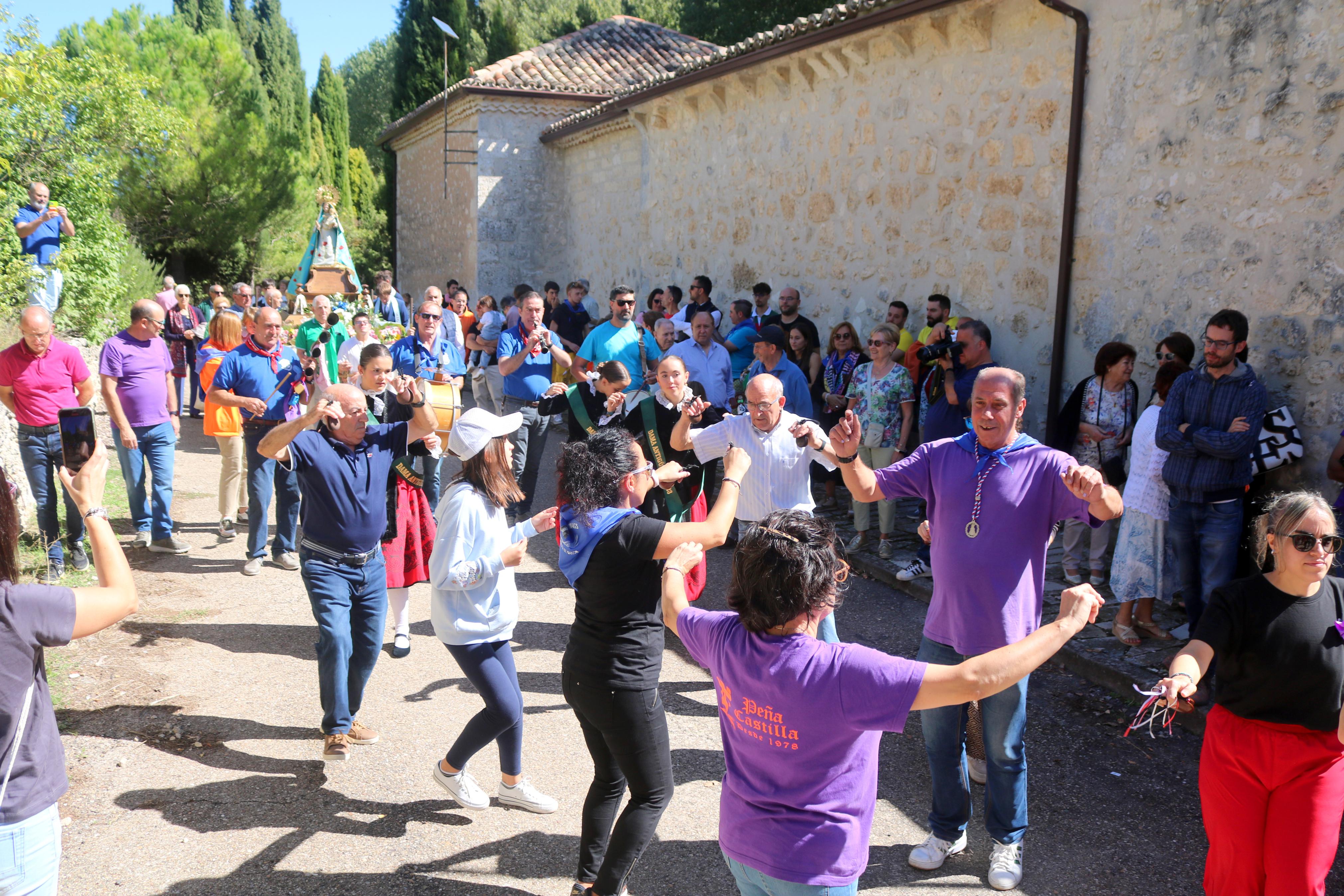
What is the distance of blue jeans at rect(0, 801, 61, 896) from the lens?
7.52ft

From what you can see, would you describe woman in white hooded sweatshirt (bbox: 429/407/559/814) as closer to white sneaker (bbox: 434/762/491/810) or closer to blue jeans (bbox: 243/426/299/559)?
white sneaker (bbox: 434/762/491/810)

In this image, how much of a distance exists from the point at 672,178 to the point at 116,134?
9867 millimetres

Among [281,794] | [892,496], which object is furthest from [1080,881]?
[281,794]

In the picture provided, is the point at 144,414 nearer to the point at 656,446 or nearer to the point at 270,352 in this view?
the point at 270,352

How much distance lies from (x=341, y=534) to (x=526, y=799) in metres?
1.42

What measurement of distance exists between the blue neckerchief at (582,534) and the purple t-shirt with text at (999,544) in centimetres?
123

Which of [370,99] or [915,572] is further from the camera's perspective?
Result: [370,99]

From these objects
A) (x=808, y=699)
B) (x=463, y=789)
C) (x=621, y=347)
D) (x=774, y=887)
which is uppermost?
(x=621, y=347)

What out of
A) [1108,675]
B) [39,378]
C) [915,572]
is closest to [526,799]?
[1108,675]

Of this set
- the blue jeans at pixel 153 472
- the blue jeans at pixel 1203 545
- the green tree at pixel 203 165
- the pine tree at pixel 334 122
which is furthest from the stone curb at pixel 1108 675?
the pine tree at pixel 334 122

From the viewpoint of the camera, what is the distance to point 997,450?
Result: 3.55 metres

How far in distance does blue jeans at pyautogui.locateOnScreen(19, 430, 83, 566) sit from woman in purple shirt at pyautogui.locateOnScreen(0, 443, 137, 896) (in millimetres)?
4963

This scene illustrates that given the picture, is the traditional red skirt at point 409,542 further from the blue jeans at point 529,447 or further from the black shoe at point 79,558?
the black shoe at point 79,558

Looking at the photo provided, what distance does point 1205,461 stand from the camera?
525 centimetres
